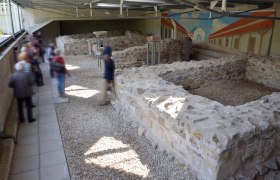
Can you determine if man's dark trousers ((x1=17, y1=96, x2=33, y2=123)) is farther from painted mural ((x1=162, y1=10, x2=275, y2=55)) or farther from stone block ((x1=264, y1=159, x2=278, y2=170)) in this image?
painted mural ((x1=162, y1=10, x2=275, y2=55))

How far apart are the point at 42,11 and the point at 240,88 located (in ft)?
40.2

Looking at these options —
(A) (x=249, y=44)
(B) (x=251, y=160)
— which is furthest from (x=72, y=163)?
(A) (x=249, y=44)

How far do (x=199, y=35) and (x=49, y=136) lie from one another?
30.1 feet

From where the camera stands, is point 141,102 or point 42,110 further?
point 42,110

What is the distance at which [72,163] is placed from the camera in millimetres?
3848

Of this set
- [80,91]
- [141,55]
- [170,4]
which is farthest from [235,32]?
[80,91]

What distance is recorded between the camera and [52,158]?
4.00m

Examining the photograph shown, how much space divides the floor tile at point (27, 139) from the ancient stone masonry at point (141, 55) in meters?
5.26

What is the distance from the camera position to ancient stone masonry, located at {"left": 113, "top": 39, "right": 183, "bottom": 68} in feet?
31.1

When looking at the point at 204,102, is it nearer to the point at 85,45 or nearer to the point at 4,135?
the point at 4,135

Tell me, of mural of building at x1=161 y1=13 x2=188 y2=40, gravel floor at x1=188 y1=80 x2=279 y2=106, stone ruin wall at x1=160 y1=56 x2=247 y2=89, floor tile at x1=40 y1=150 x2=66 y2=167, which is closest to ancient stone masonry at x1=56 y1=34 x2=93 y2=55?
mural of building at x1=161 y1=13 x2=188 y2=40

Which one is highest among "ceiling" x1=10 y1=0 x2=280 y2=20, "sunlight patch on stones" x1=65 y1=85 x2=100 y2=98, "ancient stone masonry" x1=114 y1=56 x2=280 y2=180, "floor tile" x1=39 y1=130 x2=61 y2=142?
"ceiling" x1=10 y1=0 x2=280 y2=20

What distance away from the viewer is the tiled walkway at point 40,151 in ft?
11.9

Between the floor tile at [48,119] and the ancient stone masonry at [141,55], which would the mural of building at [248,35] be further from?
the floor tile at [48,119]
